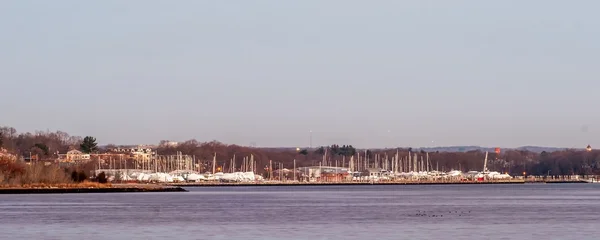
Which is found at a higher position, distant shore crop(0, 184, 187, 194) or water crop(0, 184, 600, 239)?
distant shore crop(0, 184, 187, 194)

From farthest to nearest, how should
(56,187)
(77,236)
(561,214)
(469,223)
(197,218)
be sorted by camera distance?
1. (56,187)
2. (561,214)
3. (197,218)
4. (469,223)
5. (77,236)

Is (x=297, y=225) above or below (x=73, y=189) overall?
below

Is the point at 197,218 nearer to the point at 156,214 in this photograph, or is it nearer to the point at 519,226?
the point at 156,214

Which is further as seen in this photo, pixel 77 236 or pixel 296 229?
pixel 296 229

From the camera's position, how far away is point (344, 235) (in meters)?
52.1

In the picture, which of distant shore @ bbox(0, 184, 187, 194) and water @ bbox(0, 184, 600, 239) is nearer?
water @ bbox(0, 184, 600, 239)

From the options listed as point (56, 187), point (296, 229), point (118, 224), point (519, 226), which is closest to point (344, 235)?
point (296, 229)

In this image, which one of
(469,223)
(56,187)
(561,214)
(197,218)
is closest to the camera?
(469,223)

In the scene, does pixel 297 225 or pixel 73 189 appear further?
pixel 73 189

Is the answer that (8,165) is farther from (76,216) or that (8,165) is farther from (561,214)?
(561,214)

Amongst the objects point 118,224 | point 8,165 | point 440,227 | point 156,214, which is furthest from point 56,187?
point 440,227

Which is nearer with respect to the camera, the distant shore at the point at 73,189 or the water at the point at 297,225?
the water at the point at 297,225

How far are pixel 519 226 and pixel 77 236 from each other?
2203 cm

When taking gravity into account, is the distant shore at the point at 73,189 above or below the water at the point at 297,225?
above
